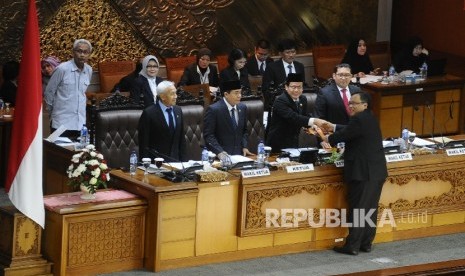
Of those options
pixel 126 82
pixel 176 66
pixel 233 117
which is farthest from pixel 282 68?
pixel 233 117

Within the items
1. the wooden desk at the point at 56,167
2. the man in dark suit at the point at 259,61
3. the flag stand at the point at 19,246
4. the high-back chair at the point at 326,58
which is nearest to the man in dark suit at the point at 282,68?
the man in dark suit at the point at 259,61

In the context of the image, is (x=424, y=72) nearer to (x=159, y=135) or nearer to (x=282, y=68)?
(x=282, y=68)

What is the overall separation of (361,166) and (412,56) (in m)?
5.61

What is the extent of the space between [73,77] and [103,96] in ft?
1.57

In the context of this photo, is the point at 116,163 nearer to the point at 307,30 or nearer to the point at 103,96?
the point at 103,96

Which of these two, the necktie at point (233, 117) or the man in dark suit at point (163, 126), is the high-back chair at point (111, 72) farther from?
the man in dark suit at point (163, 126)

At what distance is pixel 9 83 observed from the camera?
1201cm

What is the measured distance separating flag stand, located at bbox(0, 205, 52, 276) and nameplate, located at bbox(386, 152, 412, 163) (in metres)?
2.90

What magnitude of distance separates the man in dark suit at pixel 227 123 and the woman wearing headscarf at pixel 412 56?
192 inches

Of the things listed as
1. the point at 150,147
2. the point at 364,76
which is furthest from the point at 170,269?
the point at 364,76

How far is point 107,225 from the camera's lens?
8.69 metres

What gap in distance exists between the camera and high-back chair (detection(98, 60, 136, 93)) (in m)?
13.6

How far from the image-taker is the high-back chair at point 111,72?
1364 cm

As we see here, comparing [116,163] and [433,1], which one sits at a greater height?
[433,1]
